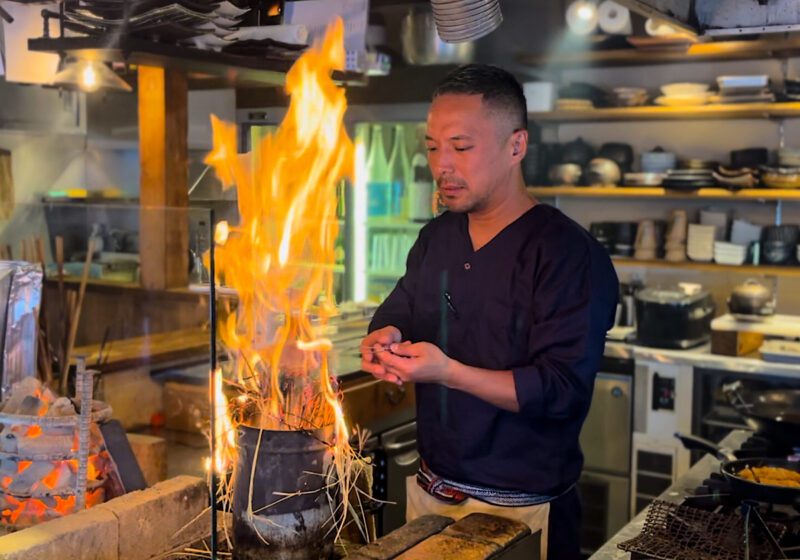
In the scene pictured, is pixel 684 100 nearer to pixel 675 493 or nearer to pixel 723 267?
pixel 723 267

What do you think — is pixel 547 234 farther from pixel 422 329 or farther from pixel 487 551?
pixel 487 551

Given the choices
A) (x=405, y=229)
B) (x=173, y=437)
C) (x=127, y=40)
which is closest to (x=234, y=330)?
(x=127, y=40)

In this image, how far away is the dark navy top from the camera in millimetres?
2070

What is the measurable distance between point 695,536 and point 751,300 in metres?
2.81

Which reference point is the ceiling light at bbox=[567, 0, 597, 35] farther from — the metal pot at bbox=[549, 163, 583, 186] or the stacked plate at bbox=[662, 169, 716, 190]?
the stacked plate at bbox=[662, 169, 716, 190]

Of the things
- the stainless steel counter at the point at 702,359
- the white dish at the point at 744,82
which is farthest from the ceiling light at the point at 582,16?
the stainless steel counter at the point at 702,359

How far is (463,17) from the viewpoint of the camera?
2.32m

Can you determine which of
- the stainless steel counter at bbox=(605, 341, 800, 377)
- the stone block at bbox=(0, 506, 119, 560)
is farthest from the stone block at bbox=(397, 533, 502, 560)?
the stainless steel counter at bbox=(605, 341, 800, 377)

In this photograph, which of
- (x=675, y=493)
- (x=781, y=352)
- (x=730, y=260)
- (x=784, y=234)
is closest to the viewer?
(x=675, y=493)

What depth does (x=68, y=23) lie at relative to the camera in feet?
7.49

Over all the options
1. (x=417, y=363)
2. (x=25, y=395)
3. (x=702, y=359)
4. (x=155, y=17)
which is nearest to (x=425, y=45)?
(x=702, y=359)

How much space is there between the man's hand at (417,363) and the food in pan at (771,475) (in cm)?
97

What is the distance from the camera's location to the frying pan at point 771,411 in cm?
278

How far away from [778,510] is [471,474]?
2.72ft
